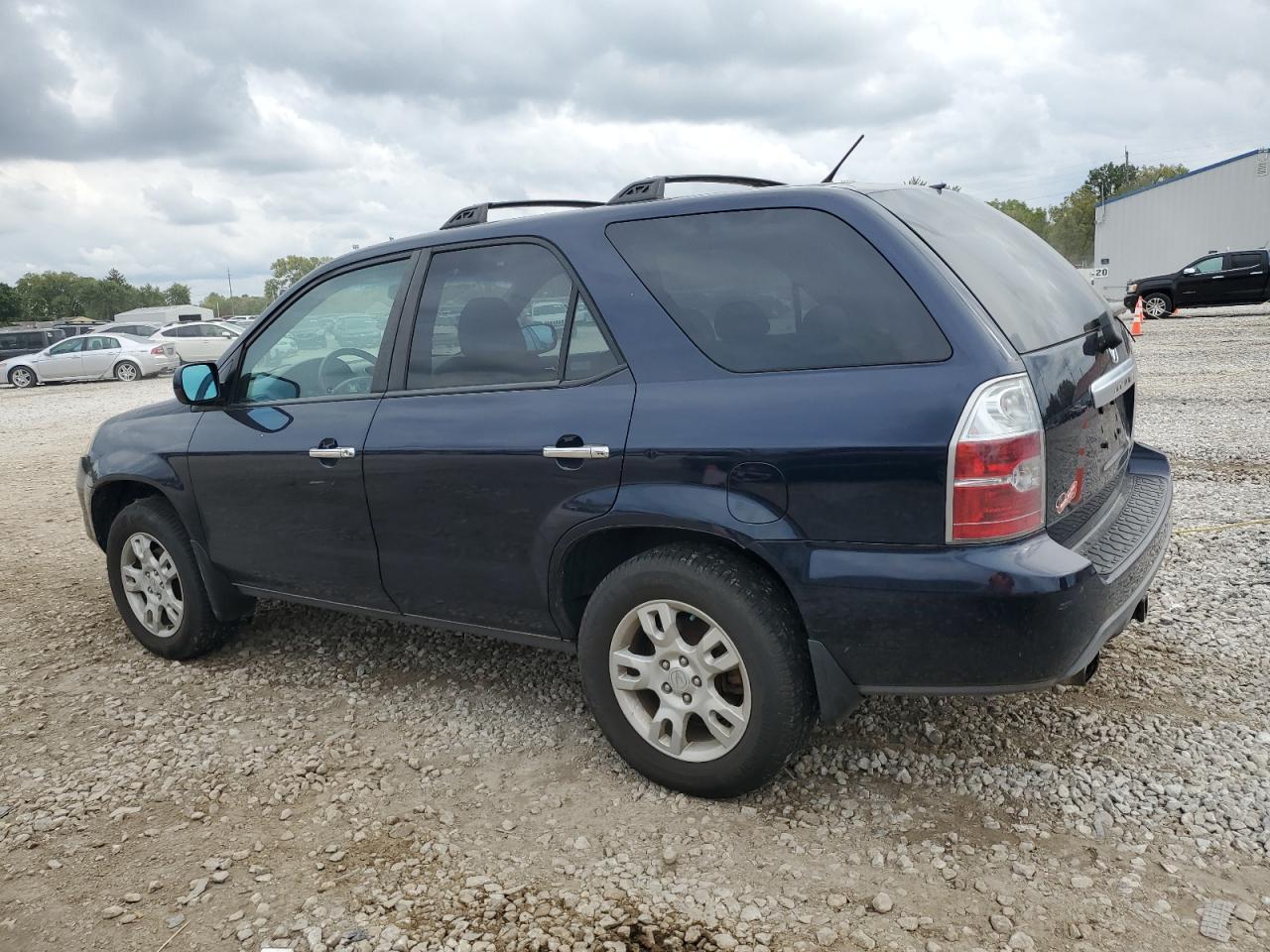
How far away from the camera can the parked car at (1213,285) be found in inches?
945

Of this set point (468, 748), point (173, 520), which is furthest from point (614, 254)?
point (173, 520)

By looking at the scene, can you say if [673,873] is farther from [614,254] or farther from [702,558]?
[614,254]

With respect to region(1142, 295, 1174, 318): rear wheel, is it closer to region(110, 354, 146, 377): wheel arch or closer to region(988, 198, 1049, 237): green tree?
region(110, 354, 146, 377): wheel arch

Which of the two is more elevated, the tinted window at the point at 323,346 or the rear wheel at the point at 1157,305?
the tinted window at the point at 323,346

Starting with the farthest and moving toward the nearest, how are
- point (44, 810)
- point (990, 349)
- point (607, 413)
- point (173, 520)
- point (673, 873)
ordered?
1. point (173, 520)
2. point (44, 810)
3. point (607, 413)
4. point (673, 873)
5. point (990, 349)

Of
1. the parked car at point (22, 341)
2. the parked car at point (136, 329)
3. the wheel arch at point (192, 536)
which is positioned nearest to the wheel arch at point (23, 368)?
the parked car at point (136, 329)

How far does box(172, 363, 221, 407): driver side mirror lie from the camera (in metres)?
4.16

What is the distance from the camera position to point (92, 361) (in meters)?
25.6

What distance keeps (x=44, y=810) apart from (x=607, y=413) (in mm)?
2225

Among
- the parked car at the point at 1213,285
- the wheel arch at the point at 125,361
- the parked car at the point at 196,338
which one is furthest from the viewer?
the parked car at the point at 196,338

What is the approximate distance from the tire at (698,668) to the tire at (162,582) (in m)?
2.10

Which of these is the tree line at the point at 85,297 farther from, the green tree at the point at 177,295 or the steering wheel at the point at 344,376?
the steering wheel at the point at 344,376

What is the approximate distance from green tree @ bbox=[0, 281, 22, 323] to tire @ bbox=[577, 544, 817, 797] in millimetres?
120831

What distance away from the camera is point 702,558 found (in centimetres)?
288
